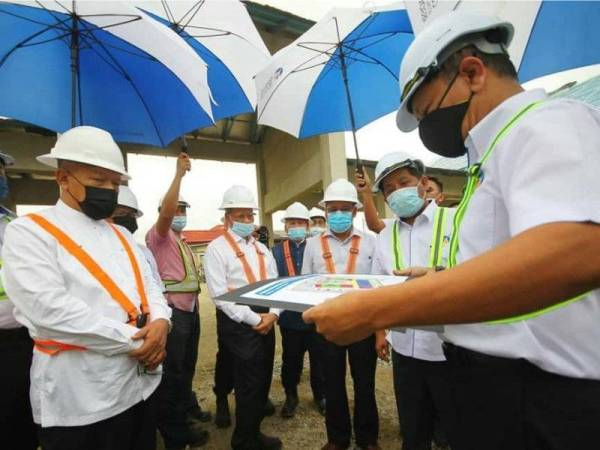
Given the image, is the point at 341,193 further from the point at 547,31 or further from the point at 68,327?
the point at 68,327

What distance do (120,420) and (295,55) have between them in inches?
151

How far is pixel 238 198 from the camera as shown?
12.3ft

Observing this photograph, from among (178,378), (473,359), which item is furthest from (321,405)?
(473,359)

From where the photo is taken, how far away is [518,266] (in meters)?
0.63

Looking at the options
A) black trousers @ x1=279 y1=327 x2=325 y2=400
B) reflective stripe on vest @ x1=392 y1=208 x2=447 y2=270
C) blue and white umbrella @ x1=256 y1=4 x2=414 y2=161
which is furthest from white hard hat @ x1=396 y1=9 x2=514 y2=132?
black trousers @ x1=279 y1=327 x2=325 y2=400

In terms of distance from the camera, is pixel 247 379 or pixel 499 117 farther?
pixel 247 379

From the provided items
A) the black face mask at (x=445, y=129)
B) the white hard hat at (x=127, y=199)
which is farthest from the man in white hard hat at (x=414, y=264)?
the white hard hat at (x=127, y=199)

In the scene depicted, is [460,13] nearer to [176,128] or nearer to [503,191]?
[503,191]

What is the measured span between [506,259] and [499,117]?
1.67 ft

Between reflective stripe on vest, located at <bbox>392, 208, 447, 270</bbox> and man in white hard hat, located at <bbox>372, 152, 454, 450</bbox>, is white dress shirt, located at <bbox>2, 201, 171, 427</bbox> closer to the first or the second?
man in white hard hat, located at <bbox>372, 152, 454, 450</bbox>

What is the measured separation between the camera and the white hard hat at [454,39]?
1035mm

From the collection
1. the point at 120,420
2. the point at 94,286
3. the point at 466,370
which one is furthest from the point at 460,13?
the point at 120,420

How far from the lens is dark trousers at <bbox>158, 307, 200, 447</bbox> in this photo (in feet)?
10.6

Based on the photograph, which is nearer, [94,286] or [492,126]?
[492,126]
